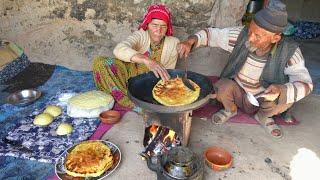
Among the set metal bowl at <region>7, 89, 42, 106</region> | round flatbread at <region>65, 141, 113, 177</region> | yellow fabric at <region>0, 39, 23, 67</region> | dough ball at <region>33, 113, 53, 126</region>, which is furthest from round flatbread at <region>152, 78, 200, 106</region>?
yellow fabric at <region>0, 39, 23, 67</region>

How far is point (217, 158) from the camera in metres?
2.55

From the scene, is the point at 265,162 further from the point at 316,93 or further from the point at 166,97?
the point at 316,93

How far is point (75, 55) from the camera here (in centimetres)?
459

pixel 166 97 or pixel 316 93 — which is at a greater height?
pixel 166 97

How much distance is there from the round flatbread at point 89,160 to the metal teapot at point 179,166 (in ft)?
1.60

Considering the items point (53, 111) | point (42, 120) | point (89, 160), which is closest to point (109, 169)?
point (89, 160)

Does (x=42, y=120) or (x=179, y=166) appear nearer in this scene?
(x=179, y=166)

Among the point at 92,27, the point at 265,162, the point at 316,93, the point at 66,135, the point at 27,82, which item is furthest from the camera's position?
the point at 92,27

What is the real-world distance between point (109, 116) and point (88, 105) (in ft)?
0.92

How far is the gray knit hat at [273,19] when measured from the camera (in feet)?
8.18

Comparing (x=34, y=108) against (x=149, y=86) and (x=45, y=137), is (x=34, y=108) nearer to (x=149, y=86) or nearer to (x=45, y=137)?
(x=45, y=137)

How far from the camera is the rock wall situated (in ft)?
13.0

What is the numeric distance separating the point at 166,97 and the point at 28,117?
180 cm

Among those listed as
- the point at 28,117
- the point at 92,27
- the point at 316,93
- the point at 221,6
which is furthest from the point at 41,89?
the point at 316,93
